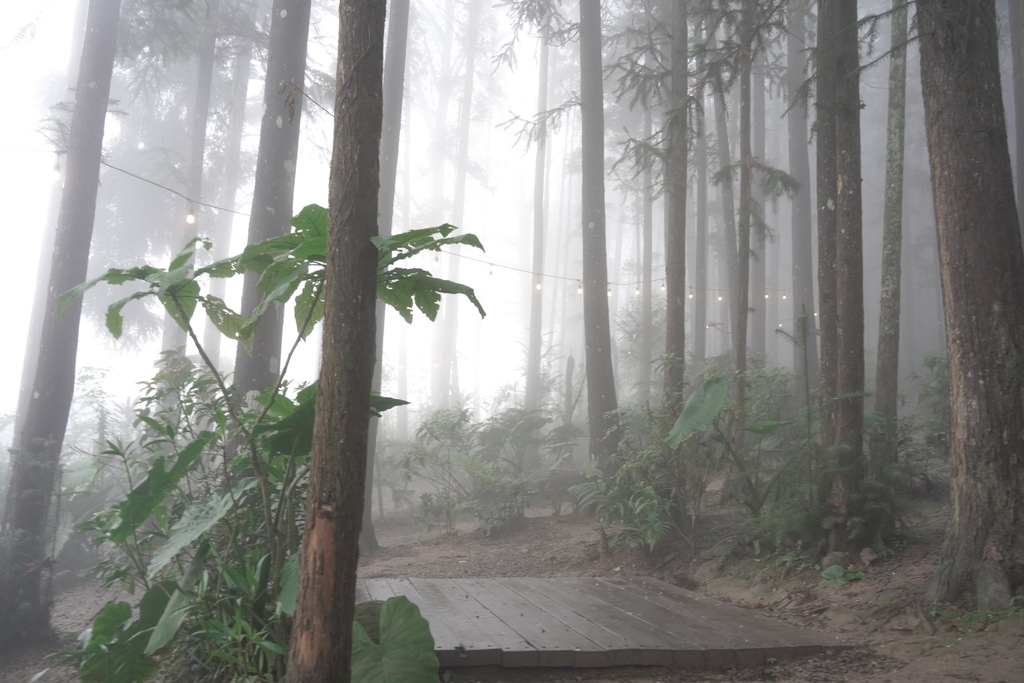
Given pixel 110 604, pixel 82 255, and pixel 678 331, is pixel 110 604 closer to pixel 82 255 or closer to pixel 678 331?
pixel 678 331

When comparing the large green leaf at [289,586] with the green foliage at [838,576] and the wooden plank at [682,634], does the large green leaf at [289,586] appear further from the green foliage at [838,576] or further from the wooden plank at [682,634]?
the green foliage at [838,576]

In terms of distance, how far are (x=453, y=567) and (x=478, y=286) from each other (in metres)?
44.6

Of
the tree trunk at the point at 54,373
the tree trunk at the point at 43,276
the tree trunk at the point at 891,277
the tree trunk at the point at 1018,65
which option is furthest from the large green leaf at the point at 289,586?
the tree trunk at the point at 1018,65

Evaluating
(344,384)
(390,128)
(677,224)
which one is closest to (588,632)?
(344,384)

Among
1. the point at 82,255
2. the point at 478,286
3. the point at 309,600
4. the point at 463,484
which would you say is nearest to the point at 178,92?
the point at 82,255

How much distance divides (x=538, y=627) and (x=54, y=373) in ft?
28.1

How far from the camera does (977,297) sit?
5.13 m

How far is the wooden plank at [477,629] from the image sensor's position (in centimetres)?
420

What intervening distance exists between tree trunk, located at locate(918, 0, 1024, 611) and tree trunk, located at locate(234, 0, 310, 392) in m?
6.10

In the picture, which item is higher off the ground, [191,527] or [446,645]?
[191,527]

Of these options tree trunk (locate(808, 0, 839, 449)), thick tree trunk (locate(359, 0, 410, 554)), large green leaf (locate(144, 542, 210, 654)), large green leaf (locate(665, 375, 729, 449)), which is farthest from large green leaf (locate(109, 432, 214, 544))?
thick tree trunk (locate(359, 0, 410, 554))

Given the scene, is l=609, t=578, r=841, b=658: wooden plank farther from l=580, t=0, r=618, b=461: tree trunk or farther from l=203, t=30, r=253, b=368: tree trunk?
l=203, t=30, r=253, b=368: tree trunk

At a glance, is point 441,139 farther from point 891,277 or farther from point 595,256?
point 891,277

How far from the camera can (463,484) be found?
43.0 ft
